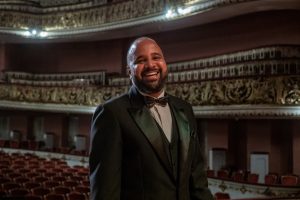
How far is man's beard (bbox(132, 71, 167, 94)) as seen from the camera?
1.40 metres

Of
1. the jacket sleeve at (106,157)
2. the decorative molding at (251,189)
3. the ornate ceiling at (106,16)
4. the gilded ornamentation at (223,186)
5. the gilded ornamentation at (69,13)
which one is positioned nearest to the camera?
the jacket sleeve at (106,157)

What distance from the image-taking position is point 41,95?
15.4m

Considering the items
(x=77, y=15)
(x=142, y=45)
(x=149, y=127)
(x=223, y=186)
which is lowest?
→ (x=223, y=186)

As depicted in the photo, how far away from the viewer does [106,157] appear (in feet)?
4.32

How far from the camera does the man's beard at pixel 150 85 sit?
55.1 inches

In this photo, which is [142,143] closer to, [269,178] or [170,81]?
[269,178]

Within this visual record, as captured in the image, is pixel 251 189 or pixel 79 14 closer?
pixel 251 189

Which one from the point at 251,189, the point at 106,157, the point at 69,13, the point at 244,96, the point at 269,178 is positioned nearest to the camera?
the point at 106,157

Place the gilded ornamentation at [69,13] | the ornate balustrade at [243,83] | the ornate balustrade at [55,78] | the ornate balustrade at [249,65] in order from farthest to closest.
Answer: the ornate balustrade at [55,78], the gilded ornamentation at [69,13], the ornate balustrade at [249,65], the ornate balustrade at [243,83]

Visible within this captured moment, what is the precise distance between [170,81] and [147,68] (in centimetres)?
1023

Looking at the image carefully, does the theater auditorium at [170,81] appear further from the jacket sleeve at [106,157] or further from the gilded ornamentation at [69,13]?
the jacket sleeve at [106,157]

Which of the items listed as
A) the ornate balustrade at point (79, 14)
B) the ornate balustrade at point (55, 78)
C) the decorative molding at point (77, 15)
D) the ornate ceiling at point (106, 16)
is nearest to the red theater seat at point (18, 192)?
the ornate ceiling at point (106, 16)

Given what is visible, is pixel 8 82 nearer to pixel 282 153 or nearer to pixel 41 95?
pixel 41 95

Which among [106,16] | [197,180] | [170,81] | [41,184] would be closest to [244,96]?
[170,81]
